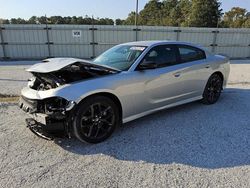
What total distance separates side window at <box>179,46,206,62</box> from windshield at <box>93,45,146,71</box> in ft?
3.19

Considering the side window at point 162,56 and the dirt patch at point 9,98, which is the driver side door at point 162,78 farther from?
the dirt patch at point 9,98

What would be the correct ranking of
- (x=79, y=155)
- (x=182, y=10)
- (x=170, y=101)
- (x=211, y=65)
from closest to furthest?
(x=79, y=155)
(x=170, y=101)
(x=211, y=65)
(x=182, y=10)

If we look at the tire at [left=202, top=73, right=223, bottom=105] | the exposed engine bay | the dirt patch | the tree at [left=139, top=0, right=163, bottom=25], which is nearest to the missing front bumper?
the exposed engine bay

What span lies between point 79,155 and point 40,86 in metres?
1.29

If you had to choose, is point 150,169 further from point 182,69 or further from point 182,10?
point 182,10

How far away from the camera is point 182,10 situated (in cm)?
4909

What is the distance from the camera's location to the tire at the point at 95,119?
3492mm

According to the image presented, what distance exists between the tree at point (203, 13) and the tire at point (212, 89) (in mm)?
37501

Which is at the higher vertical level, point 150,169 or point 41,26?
point 41,26

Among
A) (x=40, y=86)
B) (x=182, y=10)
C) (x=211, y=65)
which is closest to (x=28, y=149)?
(x=40, y=86)

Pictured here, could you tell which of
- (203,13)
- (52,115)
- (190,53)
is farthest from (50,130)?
(203,13)

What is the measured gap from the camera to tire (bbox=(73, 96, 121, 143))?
349 centimetres

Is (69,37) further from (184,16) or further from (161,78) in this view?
(184,16)

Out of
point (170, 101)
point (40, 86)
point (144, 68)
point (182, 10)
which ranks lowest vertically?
point (170, 101)
